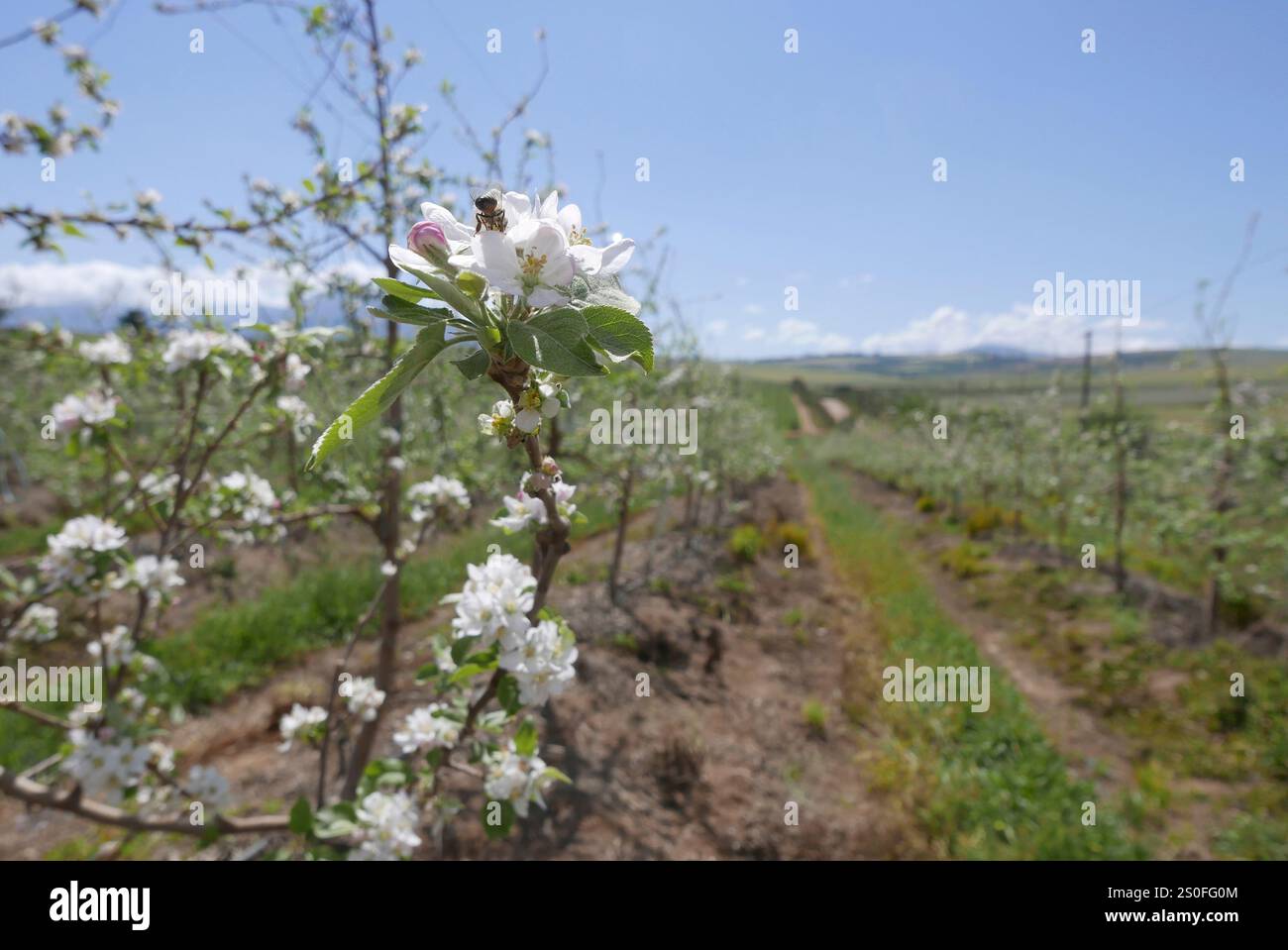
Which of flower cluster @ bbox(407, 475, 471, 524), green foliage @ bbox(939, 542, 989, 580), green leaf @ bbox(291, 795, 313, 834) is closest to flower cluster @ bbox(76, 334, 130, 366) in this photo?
flower cluster @ bbox(407, 475, 471, 524)

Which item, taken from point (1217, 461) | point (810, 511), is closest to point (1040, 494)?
point (810, 511)

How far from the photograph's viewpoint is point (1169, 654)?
20.4 ft

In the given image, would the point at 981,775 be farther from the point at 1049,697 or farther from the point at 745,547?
the point at 745,547

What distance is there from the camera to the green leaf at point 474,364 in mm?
723

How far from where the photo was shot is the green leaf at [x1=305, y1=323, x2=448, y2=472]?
677 mm

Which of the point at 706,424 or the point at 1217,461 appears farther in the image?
the point at 706,424

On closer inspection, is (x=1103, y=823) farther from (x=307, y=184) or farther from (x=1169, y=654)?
(x=307, y=184)

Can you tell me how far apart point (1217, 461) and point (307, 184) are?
881 cm

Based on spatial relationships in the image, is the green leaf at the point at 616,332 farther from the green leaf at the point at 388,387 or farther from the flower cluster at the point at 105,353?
the flower cluster at the point at 105,353

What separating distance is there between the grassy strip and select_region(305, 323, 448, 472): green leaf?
447 cm

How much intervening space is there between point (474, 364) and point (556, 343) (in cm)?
11

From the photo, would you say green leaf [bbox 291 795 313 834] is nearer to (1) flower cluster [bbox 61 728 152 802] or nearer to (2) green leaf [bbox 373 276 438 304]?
(1) flower cluster [bbox 61 728 152 802]
